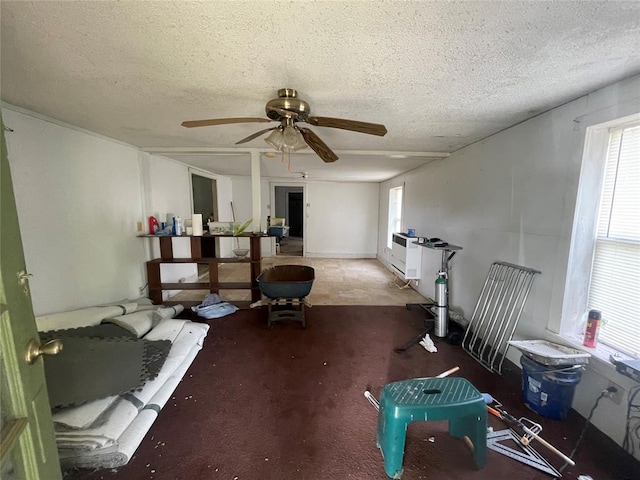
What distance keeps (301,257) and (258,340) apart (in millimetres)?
4209

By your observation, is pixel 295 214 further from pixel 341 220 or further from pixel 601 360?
pixel 601 360

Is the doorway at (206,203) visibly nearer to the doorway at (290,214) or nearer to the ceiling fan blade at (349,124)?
the doorway at (290,214)

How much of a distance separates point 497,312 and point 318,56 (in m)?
2.58

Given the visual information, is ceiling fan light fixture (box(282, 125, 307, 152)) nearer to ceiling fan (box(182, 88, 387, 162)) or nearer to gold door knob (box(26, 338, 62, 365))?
ceiling fan (box(182, 88, 387, 162))

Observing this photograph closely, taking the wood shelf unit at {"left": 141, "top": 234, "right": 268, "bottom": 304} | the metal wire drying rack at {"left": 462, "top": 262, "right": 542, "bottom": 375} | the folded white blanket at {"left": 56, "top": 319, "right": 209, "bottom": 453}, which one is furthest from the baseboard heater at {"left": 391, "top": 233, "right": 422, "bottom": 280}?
the folded white blanket at {"left": 56, "top": 319, "right": 209, "bottom": 453}

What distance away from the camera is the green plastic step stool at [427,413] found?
1.29 meters

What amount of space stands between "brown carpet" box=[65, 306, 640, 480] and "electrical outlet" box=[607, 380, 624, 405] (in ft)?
0.83

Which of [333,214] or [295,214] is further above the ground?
[333,214]

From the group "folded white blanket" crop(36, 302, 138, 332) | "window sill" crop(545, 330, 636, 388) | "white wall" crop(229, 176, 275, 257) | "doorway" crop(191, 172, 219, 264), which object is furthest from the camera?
"white wall" crop(229, 176, 275, 257)

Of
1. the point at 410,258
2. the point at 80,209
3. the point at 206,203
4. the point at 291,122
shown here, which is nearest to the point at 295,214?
the point at 206,203

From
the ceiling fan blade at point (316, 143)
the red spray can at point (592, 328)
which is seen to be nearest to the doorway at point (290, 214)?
the ceiling fan blade at point (316, 143)

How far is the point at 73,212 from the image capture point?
97.6 inches

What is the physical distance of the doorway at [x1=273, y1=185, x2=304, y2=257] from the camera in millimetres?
7461

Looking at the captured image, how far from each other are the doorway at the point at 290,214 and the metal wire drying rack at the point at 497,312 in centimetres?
497
